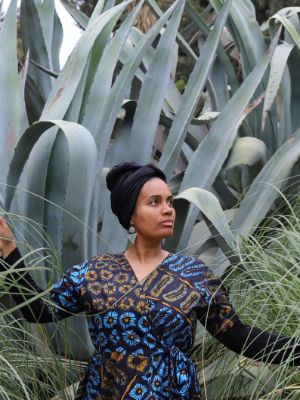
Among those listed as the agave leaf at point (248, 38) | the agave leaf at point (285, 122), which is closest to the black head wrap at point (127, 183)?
the agave leaf at point (285, 122)

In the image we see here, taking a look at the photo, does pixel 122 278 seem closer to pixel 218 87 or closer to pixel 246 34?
pixel 246 34

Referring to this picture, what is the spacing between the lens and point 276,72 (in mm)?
3771

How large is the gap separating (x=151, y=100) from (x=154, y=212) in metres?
1.25

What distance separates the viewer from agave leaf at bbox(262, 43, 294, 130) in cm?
367

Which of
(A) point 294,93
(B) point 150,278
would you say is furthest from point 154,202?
(A) point 294,93

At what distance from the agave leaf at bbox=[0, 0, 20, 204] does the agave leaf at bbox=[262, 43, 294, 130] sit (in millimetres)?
1005

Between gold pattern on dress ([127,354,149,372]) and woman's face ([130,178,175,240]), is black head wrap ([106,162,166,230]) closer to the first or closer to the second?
woman's face ([130,178,175,240])

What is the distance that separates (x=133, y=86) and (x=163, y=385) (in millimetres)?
2513

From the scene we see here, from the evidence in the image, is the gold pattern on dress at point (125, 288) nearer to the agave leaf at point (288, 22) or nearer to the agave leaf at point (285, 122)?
the agave leaf at point (288, 22)

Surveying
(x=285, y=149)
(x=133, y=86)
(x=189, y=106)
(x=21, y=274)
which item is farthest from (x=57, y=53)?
(x=21, y=274)

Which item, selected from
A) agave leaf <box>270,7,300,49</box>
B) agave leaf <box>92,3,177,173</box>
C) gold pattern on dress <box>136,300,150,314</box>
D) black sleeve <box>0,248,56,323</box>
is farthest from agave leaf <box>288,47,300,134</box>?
gold pattern on dress <box>136,300,150,314</box>

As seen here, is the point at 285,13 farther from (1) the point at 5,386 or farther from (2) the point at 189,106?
(1) the point at 5,386

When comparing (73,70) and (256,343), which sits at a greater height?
(73,70)

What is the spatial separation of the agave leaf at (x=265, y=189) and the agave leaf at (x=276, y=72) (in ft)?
0.63
